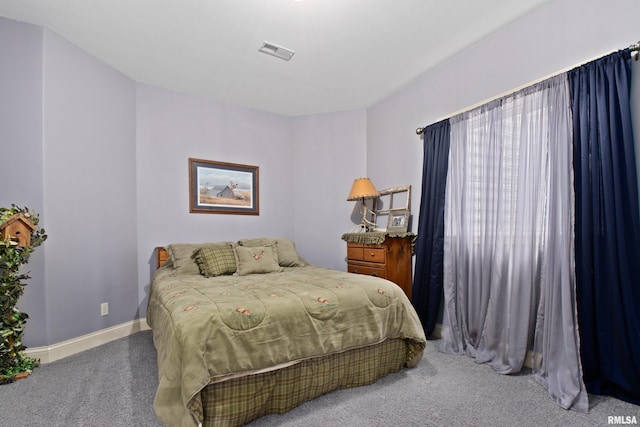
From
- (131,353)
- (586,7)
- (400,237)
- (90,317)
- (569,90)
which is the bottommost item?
(131,353)

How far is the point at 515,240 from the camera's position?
234 centimetres

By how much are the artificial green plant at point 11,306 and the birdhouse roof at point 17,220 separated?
0.05 feet

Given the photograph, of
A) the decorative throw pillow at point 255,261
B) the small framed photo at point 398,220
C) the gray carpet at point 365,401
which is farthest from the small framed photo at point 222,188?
the gray carpet at point 365,401

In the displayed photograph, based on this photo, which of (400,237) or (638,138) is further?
(400,237)

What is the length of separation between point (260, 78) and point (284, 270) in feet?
6.74

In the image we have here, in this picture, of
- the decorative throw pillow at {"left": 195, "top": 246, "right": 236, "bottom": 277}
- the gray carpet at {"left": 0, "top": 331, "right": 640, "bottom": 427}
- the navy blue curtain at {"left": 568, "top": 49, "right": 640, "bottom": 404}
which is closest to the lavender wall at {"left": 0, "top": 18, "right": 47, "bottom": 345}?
the gray carpet at {"left": 0, "top": 331, "right": 640, "bottom": 427}

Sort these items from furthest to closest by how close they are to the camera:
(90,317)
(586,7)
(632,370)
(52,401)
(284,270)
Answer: (284,270) → (90,317) → (586,7) → (52,401) → (632,370)

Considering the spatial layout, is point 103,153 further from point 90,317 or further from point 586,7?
point 586,7

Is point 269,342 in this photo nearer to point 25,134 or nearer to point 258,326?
point 258,326

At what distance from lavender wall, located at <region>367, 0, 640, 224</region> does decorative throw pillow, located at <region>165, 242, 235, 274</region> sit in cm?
227

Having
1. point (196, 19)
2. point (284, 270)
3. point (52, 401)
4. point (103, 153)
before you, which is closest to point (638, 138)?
point (284, 270)

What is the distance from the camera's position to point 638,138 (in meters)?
1.84

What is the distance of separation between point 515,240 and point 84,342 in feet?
12.1

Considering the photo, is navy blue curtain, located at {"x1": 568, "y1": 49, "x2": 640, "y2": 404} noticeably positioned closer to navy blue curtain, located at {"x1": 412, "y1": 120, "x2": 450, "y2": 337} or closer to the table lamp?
navy blue curtain, located at {"x1": 412, "y1": 120, "x2": 450, "y2": 337}
